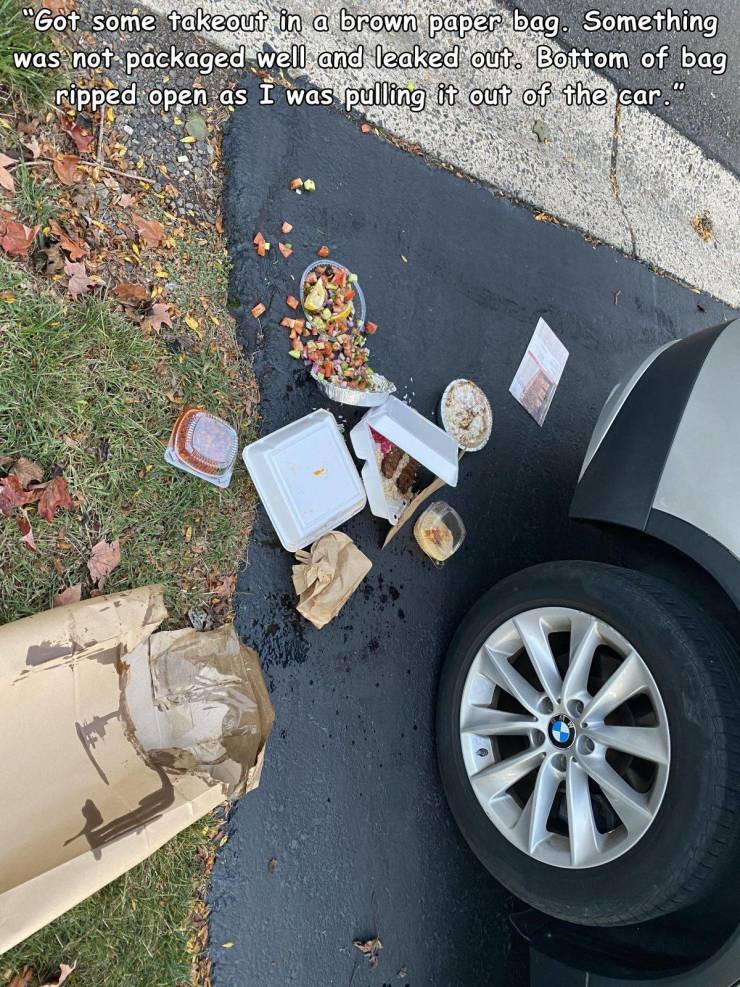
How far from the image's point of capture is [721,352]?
254cm

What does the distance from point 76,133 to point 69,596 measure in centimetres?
159

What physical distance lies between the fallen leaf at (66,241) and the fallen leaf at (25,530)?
87cm

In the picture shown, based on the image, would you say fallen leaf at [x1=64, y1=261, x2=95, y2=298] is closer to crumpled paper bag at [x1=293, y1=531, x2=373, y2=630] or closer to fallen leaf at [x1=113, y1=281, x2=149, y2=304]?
fallen leaf at [x1=113, y1=281, x2=149, y2=304]

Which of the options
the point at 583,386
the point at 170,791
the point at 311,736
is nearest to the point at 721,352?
the point at 583,386

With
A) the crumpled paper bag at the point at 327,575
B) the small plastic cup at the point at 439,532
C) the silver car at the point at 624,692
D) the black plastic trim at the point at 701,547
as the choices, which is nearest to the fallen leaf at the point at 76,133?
the crumpled paper bag at the point at 327,575

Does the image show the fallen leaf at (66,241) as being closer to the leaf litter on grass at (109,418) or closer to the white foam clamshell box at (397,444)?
the leaf litter on grass at (109,418)

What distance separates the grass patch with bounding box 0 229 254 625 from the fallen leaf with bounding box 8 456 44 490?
32 mm

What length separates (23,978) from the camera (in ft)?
6.66

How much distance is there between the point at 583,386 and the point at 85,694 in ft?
9.22

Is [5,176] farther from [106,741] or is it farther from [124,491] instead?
[106,741]

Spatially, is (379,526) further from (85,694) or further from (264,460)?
(85,694)

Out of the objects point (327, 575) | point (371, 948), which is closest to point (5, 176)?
point (327, 575)

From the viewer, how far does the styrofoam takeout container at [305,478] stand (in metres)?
2.55

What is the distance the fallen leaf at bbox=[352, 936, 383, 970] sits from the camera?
8.38ft
